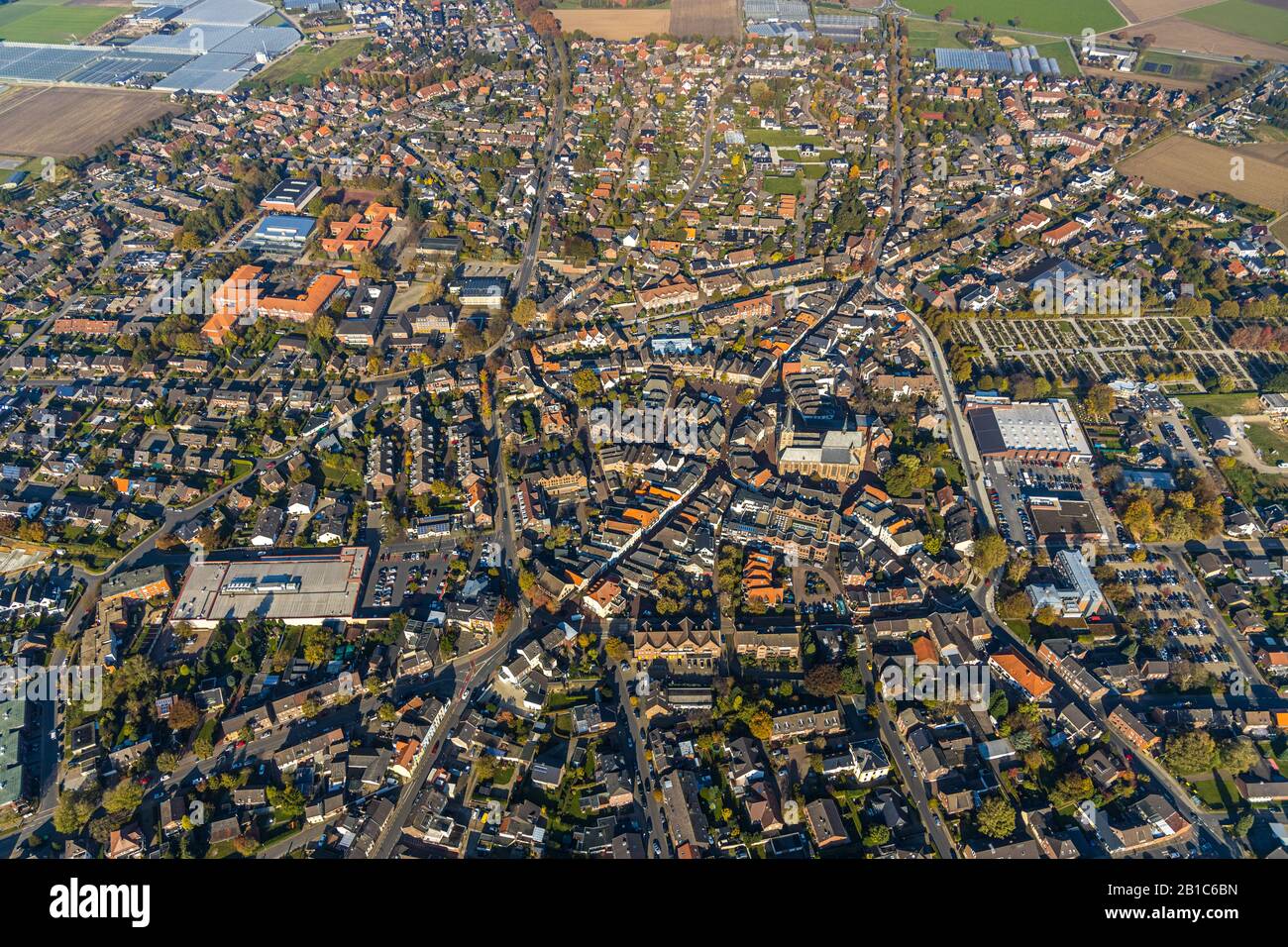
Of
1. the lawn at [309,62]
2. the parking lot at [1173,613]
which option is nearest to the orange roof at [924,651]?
the parking lot at [1173,613]

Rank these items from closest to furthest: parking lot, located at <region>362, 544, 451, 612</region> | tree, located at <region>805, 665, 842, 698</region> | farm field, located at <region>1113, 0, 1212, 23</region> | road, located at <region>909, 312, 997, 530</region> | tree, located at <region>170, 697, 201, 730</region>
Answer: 1. tree, located at <region>170, 697, 201, 730</region>
2. tree, located at <region>805, 665, 842, 698</region>
3. parking lot, located at <region>362, 544, 451, 612</region>
4. road, located at <region>909, 312, 997, 530</region>
5. farm field, located at <region>1113, 0, 1212, 23</region>

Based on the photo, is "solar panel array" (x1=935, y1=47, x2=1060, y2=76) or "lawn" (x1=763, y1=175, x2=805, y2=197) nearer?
"lawn" (x1=763, y1=175, x2=805, y2=197)

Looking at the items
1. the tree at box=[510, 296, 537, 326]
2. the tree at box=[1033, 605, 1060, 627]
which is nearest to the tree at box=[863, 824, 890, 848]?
the tree at box=[1033, 605, 1060, 627]

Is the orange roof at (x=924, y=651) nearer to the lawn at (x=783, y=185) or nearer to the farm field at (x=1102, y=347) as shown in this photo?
the farm field at (x=1102, y=347)

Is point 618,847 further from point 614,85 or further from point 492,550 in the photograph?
point 614,85

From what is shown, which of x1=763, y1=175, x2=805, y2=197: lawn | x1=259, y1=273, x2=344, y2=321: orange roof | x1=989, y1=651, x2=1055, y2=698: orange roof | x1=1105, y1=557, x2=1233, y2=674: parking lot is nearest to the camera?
x1=989, y1=651, x2=1055, y2=698: orange roof

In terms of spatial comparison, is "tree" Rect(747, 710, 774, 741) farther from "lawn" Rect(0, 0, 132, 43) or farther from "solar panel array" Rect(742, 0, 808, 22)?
"lawn" Rect(0, 0, 132, 43)
